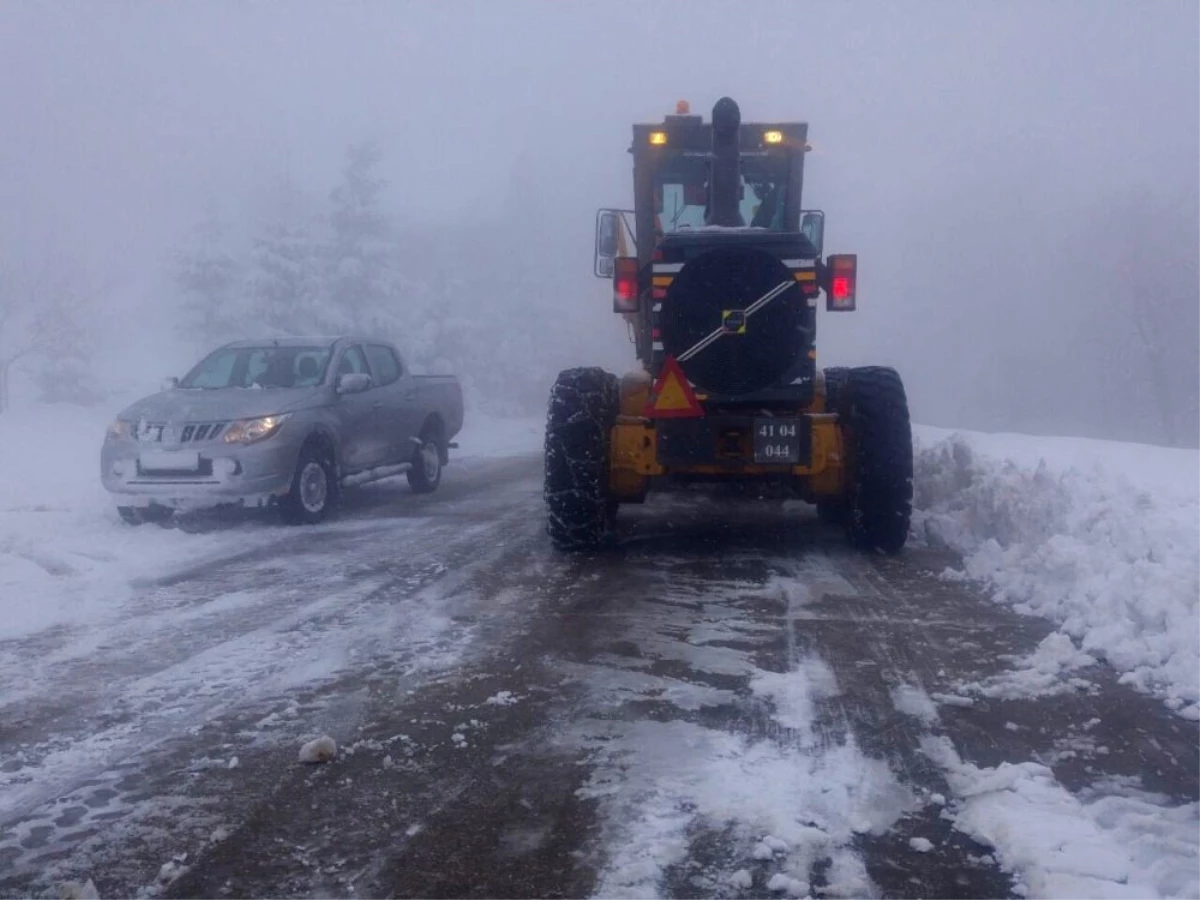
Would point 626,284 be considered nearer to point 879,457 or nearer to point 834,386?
point 834,386

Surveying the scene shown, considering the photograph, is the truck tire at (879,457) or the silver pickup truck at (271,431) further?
the silver pickup truck at (271,431)

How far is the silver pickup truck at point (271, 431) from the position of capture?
9938mm

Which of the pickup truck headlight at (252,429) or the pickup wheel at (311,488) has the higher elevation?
the pickup truck headlight at (252,429)

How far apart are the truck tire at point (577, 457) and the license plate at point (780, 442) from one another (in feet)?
3.77

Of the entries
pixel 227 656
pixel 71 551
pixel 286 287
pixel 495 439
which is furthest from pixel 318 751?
pixel 286 287

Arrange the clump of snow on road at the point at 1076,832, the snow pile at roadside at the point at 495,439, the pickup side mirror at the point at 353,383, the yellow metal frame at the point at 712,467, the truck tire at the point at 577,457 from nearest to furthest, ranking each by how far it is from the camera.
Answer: the clump of snow on road at the point at 1076,832
the yellow metal frame at the point at 712,467
the truck tire at the point at 577,457
the pickup side mirror at the point at 353,383
the snow pile at roadside at the point at 495,439

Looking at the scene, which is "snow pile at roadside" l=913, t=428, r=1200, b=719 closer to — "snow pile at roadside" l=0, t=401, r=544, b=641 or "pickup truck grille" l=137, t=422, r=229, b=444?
"snow pile at roadside" l=0, t=401, r=544, b=641

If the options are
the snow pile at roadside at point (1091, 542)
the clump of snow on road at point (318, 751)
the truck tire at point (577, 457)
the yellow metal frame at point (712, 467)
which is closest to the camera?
the clump of snow on road at point (318, 751)

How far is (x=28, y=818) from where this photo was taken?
3.73 m

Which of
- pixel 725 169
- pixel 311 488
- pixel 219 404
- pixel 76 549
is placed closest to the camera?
pixel 76 549

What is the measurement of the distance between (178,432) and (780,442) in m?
5.43

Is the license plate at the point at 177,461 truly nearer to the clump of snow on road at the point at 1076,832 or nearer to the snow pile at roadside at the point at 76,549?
the snow pile at roadside at the point at 76,549

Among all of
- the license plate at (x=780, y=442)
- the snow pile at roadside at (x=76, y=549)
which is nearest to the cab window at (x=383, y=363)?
the snow pile at roadside at (x=76, y=549)

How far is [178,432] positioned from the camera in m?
10.1
